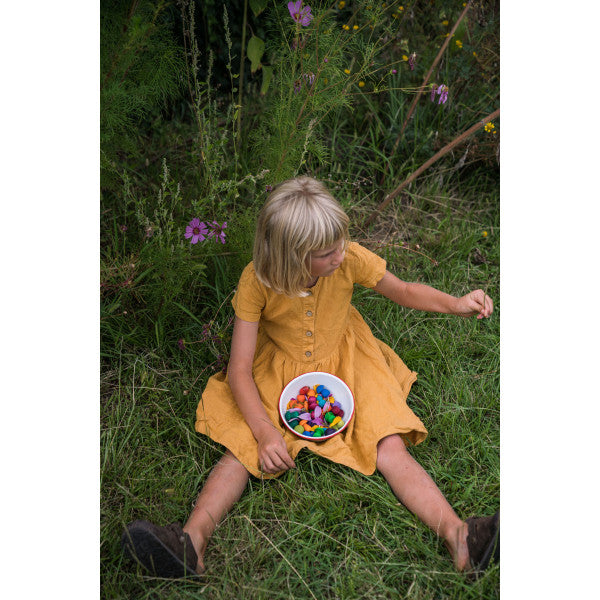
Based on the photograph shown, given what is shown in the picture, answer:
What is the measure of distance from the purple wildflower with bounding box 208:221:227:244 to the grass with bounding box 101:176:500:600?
0.77 ft

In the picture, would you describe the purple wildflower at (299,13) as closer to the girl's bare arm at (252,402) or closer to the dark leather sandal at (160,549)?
the girl's bare arm at (252,402)

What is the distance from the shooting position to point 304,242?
1510mm

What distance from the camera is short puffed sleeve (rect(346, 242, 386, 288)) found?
71.0 inches

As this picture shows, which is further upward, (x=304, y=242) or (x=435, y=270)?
(x=304, y=242)

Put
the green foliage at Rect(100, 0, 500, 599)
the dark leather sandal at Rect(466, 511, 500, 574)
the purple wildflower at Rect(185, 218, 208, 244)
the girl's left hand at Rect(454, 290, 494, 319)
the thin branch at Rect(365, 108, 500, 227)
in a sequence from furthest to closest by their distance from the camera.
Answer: the thin branch at Rect(365, 108, 500, 227) < the purple wildflower at Rect(185, 218, 208, 244) < the girl's left hand at Rect(454, 290, 494, 319) < the green foliage at Rect(100, 0, 500, 599) < the dark leather sandal at Rect(466, 511, 500, 574)

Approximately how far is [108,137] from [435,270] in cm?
141

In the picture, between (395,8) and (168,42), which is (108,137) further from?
(395,8)

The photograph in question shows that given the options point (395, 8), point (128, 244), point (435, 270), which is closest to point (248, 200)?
point (128, 244)

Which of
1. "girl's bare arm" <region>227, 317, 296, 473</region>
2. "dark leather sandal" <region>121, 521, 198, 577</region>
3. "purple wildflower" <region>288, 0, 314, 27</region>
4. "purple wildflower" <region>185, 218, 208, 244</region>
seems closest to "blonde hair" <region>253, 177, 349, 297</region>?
"girl's bare arm" <region>227, 317, 296, 473</region>

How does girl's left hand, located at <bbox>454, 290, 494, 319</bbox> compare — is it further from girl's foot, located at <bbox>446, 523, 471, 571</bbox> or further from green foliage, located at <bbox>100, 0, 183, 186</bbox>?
green foliage, located at <bbox>100, 0, 183, 186</bbox>

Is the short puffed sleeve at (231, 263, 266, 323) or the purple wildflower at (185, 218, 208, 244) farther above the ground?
the purple wildflower at (185, 218, 208, 244)

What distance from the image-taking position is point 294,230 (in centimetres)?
150

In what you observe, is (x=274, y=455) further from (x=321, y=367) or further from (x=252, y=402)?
(x=321, y=367)

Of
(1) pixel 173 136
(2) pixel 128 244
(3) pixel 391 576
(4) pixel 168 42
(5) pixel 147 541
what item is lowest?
(3) pixel 391 576
